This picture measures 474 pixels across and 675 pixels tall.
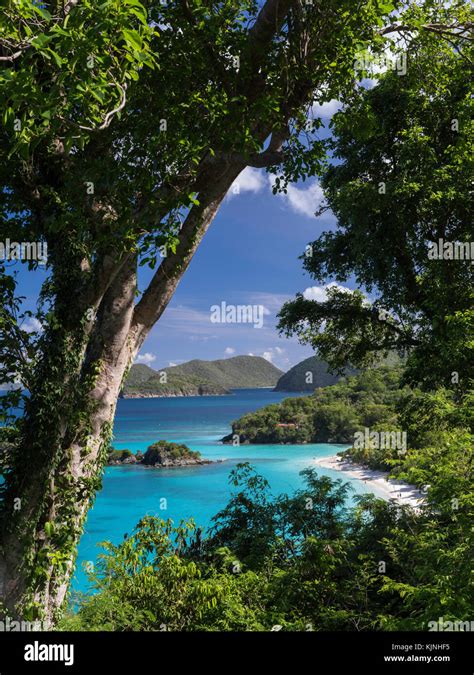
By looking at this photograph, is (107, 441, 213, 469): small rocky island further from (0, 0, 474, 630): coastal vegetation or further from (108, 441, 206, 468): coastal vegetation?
(0, 0, 474, 630): coastal vegetation

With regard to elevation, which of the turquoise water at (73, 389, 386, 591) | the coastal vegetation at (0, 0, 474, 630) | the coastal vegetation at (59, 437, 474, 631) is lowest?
the turquoise water at (73, 389, 386, 591)

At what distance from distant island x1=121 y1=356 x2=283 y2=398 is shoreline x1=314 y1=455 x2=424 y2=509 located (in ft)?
338

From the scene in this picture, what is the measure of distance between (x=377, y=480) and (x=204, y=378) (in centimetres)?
13942

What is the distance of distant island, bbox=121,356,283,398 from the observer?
151 meters

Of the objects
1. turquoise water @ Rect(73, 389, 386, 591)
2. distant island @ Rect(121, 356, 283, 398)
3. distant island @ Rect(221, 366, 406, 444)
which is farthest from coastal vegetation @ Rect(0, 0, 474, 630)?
Answer: distant island @ Rect(121, 356, 283, 398)

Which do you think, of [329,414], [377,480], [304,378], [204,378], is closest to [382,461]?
[377,480]

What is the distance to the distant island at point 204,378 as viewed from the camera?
151 metres

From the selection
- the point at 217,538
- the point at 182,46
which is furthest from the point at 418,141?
the point at 217,538

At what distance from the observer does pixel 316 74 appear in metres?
5.43

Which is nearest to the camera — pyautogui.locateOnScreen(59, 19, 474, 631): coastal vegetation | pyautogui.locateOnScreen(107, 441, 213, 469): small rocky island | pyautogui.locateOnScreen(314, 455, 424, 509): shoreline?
pyautogui.locateOnScreen(59, 19, 474, 631): coastal vegetation

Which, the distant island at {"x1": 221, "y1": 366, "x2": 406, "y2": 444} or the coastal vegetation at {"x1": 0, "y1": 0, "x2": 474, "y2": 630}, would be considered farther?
the distant island at {"x1": 221, "y1": 366, "x2": 406, "y2": 444}

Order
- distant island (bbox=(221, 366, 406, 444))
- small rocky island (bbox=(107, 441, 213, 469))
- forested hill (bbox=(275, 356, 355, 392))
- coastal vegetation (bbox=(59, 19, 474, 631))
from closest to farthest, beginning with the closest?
coastal vegetation (bbox=(59, 19, 474, 631)) → small rocky island (bbox=(107, 441, 213, 469)) → distant island (bbox=(221, 366, 406, 444)) → forested hill (bbox=(275, 356, 355, 392))

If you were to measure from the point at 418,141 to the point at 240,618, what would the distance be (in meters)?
8.79

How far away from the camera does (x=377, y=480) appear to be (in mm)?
25672
